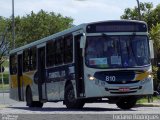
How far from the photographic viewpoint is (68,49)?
20.7 m

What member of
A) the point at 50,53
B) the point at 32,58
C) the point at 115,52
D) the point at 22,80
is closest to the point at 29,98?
the point at 22,80

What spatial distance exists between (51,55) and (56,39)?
0.84m

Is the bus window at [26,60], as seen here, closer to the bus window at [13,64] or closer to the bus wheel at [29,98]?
the bus wheel at [29,98]

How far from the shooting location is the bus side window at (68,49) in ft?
67.2

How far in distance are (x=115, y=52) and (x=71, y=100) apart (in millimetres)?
2781

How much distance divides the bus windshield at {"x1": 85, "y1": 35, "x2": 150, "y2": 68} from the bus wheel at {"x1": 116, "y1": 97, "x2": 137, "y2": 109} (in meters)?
1.55

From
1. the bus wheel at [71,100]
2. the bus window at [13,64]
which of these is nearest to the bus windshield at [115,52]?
the bus wheel at [71,100]

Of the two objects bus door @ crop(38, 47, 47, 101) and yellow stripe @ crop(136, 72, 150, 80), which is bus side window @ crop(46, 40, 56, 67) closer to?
bus door @ crop(38, 47, 47, 101)

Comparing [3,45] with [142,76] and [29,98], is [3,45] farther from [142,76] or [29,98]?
[142,76]

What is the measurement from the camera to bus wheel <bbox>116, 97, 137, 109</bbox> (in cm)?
2059

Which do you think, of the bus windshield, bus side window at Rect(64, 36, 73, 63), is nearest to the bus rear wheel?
bus side window at Rect(64, 36, 73, 63)

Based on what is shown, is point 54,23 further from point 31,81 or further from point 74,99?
point 74,99

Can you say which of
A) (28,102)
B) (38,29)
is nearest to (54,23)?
(38,29)

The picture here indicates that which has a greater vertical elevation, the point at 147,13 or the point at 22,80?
the point at 147,13
